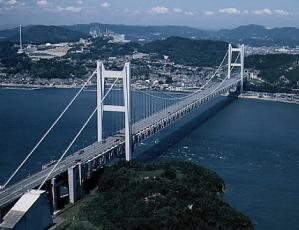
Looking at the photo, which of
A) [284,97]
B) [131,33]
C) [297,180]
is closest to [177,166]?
[297,180]

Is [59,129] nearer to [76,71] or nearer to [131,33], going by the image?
[76,71]

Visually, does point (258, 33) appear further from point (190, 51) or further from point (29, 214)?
point (29, 214)

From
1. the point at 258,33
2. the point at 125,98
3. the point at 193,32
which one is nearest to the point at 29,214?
the point at 125,98

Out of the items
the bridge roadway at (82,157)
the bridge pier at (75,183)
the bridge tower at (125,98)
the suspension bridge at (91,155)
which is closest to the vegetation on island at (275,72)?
the bridge roadway at (82,157)

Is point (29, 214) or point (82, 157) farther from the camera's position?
point (82, 157)

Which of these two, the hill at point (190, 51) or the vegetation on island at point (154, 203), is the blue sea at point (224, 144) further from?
the hill at point (190, 51)

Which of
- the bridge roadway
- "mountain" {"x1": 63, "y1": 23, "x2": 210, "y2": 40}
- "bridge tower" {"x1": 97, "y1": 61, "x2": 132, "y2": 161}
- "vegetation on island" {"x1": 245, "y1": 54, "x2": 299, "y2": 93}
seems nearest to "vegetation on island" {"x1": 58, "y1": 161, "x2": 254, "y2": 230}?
the bridge roadway
